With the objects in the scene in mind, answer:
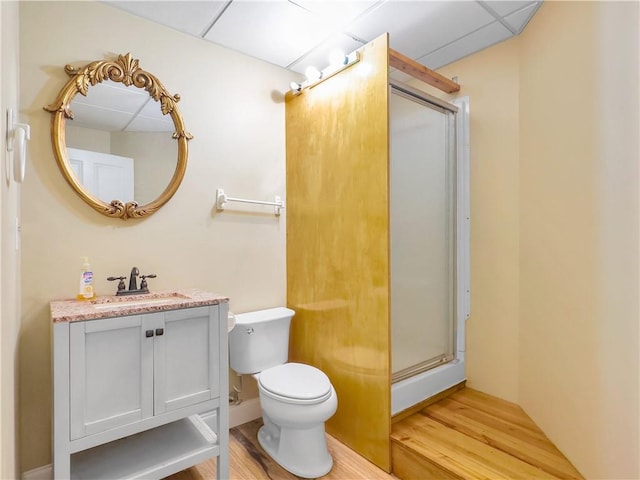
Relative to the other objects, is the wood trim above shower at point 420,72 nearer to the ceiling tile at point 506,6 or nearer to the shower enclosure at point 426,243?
the shower enclosure at point 426,243

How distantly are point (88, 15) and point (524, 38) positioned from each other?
7.96ft

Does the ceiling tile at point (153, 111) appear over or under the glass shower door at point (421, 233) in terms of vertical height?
over

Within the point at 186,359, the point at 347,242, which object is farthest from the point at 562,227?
the point at 186,359

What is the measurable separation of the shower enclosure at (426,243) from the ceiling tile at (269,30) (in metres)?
0.62

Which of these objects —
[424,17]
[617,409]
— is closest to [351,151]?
[424,17]

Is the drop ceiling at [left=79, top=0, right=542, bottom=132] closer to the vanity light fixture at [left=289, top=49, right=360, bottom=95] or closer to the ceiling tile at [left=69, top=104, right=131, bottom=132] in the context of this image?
the ceiling tile at [left=69, top=104, right=131, bottom=132]

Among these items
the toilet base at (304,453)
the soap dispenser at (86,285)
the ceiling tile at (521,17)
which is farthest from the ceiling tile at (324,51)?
the toilet base at (304,453)

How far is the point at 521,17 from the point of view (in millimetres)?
1890

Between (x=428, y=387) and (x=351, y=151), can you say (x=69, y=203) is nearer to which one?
(x=351, y=151)

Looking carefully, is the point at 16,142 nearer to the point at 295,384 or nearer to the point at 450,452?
the point at 295,384

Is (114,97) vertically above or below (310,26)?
below

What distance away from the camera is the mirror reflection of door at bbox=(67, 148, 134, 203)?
66.6 inches

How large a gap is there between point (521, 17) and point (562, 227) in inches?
47.7

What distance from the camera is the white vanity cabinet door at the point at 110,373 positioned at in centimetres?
130
